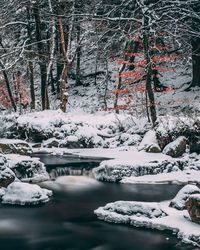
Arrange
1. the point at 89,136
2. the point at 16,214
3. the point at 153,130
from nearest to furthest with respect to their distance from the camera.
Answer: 1. the point at 16,214
2. the point at 153,130
3. the point at 89,136

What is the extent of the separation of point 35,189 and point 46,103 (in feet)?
48.2

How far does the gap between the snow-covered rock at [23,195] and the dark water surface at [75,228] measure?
0.29 metres

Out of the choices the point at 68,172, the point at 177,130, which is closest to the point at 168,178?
the point at 68,172

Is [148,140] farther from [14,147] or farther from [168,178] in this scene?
[14,147]

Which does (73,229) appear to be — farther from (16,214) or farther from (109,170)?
(109,170)

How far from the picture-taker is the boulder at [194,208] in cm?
1041

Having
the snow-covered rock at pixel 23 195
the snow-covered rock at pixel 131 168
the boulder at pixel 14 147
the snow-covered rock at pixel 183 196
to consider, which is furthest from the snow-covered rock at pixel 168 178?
the boulder at pixel 14 147

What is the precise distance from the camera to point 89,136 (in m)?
22.4

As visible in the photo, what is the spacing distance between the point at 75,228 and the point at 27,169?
536 centimetres

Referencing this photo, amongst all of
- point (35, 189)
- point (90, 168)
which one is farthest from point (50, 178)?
point (35, 189)

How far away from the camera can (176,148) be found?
59.5 feet

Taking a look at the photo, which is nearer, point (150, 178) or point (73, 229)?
point (73, 229)

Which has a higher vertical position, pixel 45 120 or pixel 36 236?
pixel 45 120

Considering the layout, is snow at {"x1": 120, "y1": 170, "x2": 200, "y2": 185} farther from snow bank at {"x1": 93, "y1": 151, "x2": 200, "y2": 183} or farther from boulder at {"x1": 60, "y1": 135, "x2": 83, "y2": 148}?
boulder at {"x1": 60, "y1": 135, "x2": 83, "y2": 148}
